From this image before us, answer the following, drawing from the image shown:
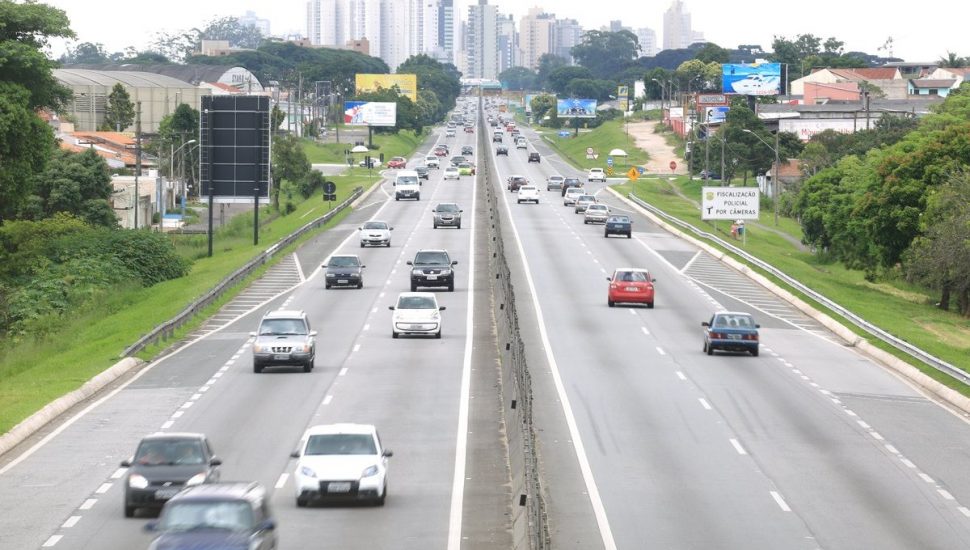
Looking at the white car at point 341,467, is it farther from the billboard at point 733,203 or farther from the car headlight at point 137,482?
the billboard at point 733,203

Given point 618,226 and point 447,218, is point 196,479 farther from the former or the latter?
point 447,218

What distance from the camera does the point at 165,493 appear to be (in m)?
24.1

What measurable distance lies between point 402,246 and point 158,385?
138 ft

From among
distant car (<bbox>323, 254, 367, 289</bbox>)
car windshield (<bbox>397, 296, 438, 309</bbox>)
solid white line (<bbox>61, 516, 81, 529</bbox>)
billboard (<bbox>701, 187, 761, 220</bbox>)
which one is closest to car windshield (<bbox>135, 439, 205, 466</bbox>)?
solid white line (<bbox>61, 516, 81, 529</bbox>)

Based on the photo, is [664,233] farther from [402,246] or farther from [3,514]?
[3,514]

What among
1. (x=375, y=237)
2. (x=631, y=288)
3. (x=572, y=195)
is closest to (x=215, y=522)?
(x=631, y=288)

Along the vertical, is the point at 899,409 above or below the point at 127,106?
below

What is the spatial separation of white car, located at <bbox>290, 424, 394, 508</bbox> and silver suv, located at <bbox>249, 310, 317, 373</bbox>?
639 inches

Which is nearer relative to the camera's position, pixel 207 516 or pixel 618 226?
pixel 207 516

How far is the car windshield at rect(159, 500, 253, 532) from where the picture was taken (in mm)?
19281

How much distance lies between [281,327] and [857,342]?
65.0 ft

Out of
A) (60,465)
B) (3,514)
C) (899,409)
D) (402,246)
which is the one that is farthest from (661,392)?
(402,246)

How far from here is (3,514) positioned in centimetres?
2516

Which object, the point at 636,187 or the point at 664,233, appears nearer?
the point at 664,233
